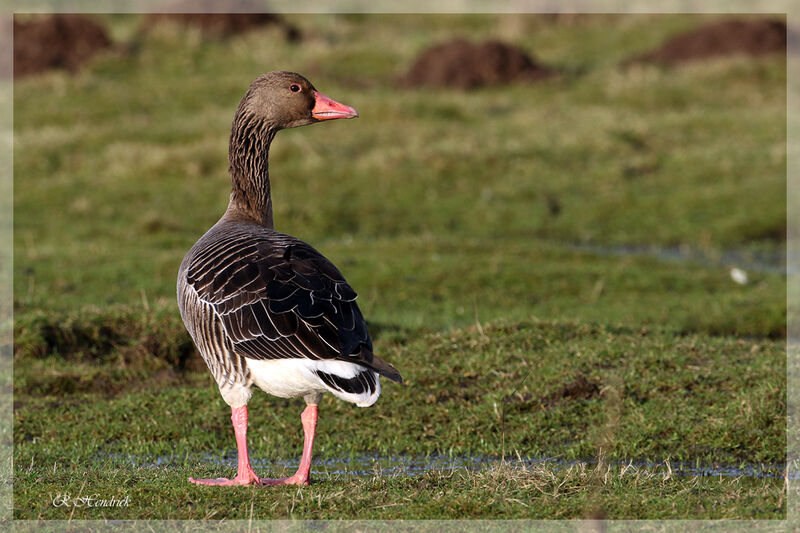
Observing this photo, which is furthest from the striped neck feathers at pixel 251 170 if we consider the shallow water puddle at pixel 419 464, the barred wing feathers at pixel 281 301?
the shallow water puddle at pixel 419 464

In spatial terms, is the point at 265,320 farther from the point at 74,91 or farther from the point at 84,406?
the point at 74,91

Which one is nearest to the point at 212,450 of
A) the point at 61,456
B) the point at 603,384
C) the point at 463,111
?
the point at 61,456

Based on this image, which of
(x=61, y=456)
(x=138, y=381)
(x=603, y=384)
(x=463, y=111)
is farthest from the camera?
(x=463, y=111)

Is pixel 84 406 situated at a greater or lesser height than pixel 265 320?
lesser

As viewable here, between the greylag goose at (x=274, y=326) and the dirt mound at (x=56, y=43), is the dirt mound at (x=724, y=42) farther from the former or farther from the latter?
the greylag goose at (x=274, y=326)

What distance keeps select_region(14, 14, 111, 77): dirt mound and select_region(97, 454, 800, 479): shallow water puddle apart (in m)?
28.2

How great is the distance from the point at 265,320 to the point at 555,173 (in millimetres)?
16948

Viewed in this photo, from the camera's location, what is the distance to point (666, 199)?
20.9m

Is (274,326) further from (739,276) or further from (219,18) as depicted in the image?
(219,18)

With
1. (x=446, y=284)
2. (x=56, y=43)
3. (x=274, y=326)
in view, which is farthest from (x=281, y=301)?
(x=56, y=43)

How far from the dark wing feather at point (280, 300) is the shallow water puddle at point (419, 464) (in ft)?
5.61

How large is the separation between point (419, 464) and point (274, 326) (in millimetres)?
2602

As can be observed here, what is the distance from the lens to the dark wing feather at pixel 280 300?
6.22 meters

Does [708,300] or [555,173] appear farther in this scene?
[555,173]
